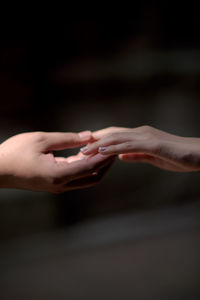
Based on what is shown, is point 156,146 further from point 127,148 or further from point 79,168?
point 79,168

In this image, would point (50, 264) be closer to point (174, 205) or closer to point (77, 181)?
point (174, 205)

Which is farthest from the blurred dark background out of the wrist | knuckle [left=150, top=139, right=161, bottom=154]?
knuckle [left=150, top=139, right=161, bottom=154]

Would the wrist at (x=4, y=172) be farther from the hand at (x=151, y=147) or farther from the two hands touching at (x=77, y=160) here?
the hand at (x=151, y=147)

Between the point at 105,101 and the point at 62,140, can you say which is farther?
the point at 105,101

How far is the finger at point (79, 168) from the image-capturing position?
60 centimetres

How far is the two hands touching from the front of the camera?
0.60 metres

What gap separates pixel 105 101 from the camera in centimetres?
118

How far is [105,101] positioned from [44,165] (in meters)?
0.62

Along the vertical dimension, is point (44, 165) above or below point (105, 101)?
below

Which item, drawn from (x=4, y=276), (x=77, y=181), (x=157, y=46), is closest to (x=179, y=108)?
(x=157, y=46)

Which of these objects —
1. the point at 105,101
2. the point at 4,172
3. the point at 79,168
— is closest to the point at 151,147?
the point at 79,168

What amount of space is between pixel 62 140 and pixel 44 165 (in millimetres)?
73

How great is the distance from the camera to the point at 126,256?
1.35 m

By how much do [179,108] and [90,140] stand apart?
75 cm
